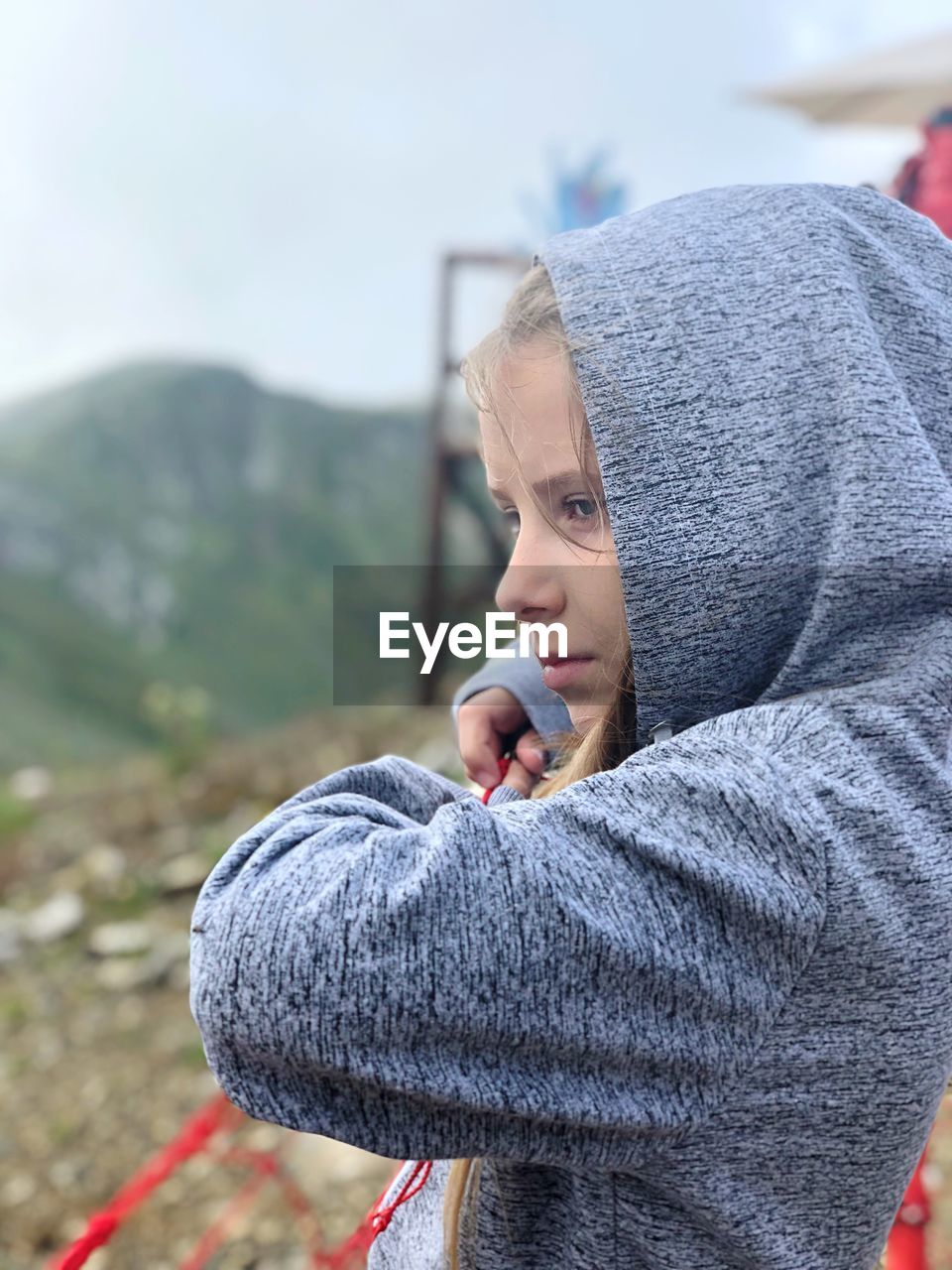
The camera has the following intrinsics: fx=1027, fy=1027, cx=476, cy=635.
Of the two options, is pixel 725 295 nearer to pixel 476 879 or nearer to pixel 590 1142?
pixel 476 879

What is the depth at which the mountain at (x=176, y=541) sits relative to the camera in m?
7.57

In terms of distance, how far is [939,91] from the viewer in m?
3.43

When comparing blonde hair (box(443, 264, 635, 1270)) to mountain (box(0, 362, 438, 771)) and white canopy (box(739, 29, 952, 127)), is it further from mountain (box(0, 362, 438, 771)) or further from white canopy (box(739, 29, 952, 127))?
mountain (box(0, 362, 438, 771))

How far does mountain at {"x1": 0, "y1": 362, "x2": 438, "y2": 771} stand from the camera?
7574 mm

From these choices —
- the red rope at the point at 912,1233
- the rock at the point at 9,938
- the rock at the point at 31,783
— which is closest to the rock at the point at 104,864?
the rock at the point at 9,938

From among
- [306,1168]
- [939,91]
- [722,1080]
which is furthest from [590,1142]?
[939,91]

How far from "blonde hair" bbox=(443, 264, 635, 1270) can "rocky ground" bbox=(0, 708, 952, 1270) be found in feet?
5.73

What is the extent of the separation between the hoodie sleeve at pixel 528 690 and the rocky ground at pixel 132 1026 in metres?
1.73

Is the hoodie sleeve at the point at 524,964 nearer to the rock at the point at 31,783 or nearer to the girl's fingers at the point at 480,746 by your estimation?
the girl's fingers at the point at 480,746

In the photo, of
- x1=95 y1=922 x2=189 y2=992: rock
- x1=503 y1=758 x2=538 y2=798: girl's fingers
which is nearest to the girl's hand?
x1=503 y1=758 x2=538 y2=798: girl's fingers

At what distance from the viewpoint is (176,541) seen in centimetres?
1070

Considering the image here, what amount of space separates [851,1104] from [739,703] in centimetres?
23

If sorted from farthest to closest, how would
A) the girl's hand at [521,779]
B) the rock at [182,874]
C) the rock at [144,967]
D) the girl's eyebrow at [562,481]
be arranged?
1. the rock at [182,874]
2. the rock at [144,967]
3. the girl's hand at [521,779]
4. the girl's eyebrow at [562,481]

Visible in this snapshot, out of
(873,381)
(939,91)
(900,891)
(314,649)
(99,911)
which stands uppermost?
(939,91)
